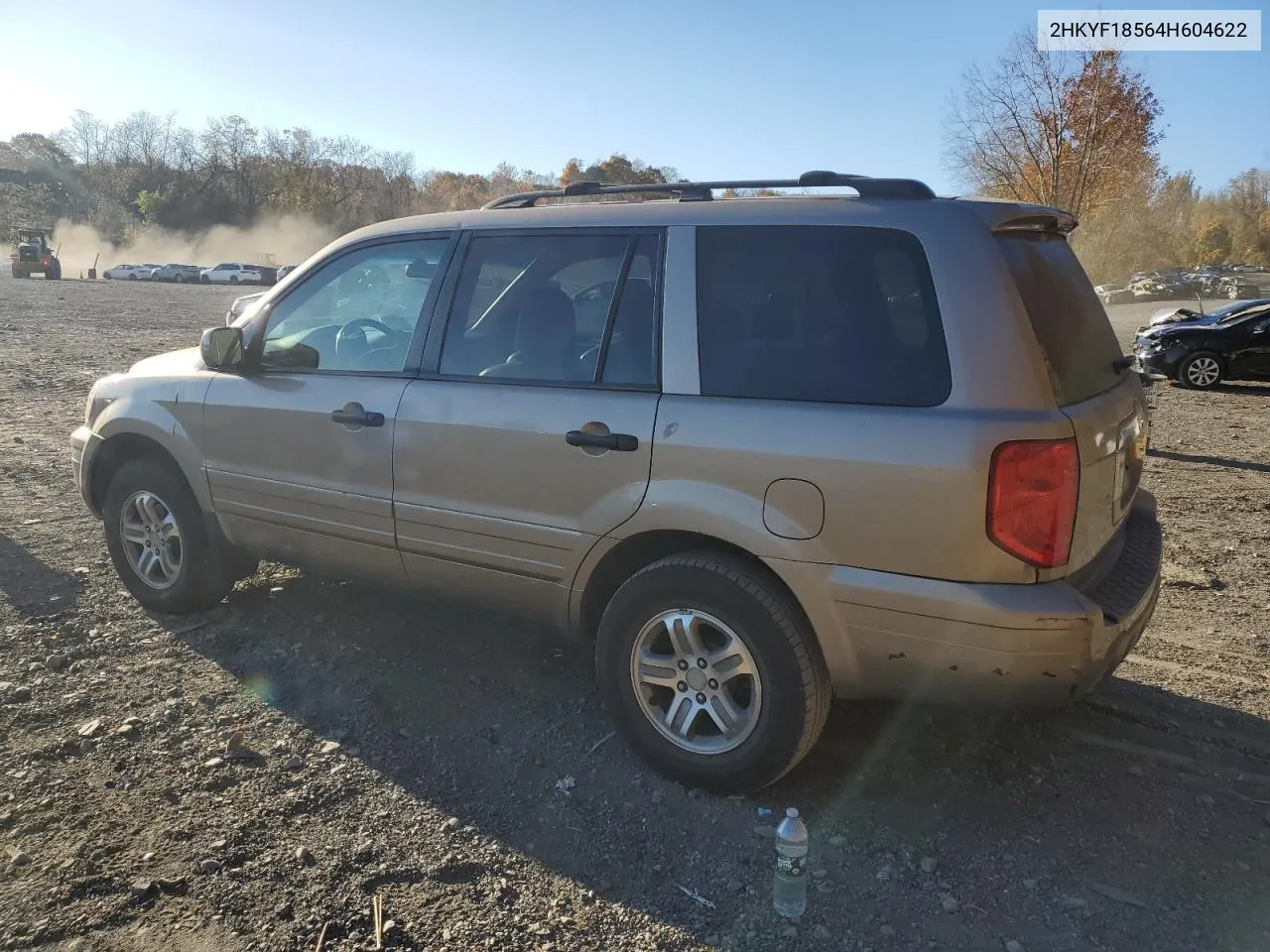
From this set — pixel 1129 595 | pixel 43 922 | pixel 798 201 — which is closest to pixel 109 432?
pixel 43 922

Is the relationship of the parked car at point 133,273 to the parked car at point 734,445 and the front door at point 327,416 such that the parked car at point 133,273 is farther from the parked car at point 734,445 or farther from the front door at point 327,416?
the parked car at point 734,445

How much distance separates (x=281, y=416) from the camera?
4.05m

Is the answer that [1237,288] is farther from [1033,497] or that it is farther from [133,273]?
[133,273]

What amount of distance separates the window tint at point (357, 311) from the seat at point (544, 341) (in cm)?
52

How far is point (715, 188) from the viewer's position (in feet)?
11.5

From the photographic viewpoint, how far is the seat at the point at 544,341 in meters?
3.45

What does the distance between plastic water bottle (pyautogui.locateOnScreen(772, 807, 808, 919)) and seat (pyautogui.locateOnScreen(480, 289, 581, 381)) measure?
5.56 ft

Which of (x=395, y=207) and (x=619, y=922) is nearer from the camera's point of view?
(x=619, y=922)

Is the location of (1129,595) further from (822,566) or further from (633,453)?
(633,453)

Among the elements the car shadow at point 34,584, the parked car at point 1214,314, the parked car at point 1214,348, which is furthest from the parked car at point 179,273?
the car shadow at point 34,584

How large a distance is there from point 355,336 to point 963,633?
278cm

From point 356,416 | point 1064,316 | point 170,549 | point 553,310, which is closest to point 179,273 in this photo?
point 170,549

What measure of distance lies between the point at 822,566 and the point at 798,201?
1.22 m

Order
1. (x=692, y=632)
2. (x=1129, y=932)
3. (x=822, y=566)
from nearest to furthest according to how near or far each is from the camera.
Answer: (x=1129, y=932)
(x=822, y=566)
(x=692, y=632)
